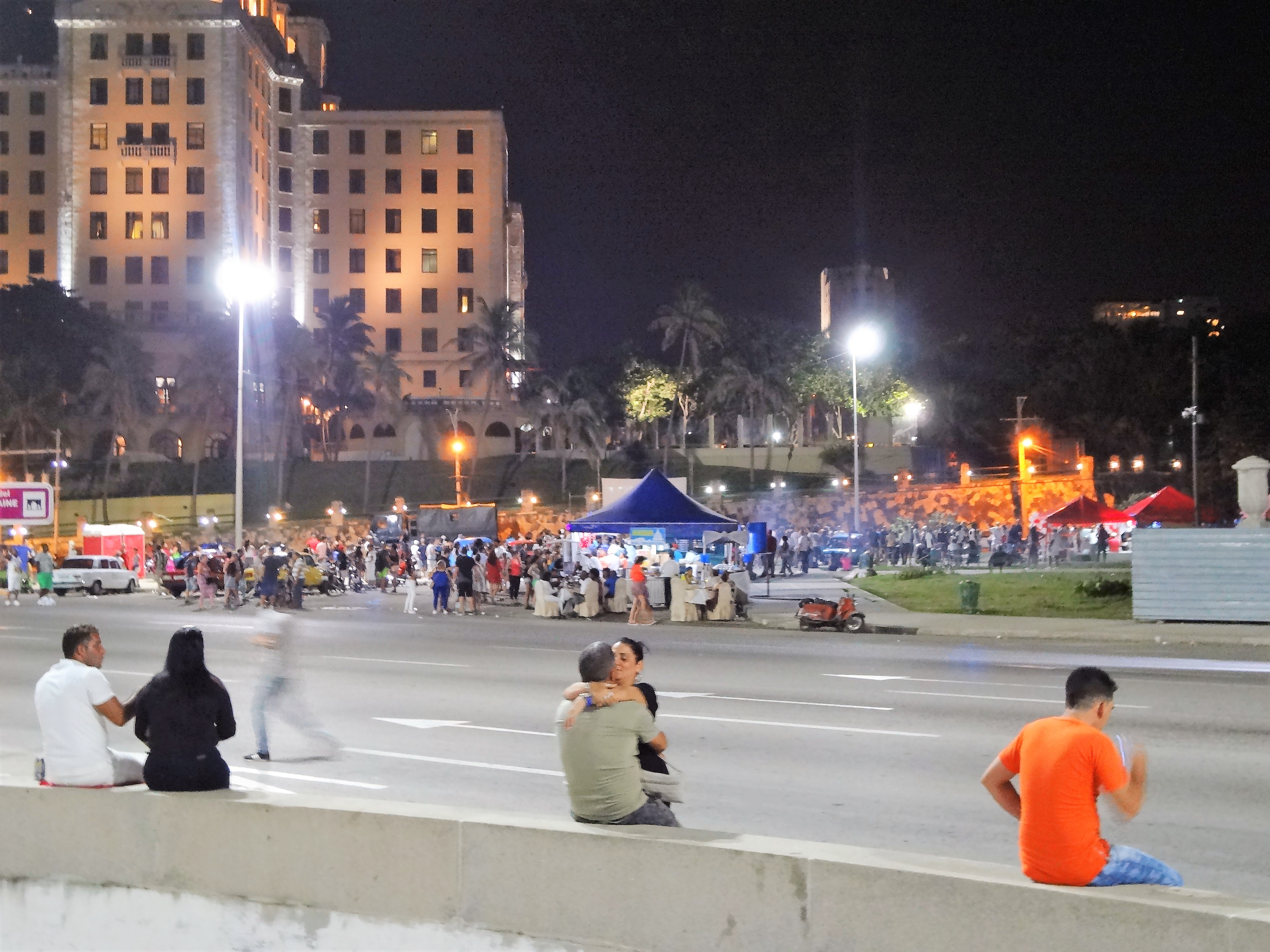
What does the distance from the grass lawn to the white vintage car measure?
81.2 feet

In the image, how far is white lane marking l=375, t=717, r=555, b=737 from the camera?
13.5 metres

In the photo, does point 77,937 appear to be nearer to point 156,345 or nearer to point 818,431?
point 156,345

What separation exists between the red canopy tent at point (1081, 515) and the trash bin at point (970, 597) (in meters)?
17.1

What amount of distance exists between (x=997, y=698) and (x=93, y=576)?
1433 inches

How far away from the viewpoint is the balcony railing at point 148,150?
337 feet

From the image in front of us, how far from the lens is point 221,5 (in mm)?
102312

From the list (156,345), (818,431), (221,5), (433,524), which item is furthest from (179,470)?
(818,431)

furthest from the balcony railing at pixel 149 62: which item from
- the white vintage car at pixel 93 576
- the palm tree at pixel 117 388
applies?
the white vintage car at pixel 93 576

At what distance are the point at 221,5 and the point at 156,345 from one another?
2679 centimetres

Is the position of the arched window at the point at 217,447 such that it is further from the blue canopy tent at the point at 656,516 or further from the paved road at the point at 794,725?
the paved road at the point at 794,725

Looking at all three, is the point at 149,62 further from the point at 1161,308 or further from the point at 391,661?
the point at 1161,308

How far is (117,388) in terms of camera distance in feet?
277

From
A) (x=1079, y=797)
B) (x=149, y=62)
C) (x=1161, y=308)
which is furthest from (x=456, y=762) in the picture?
(x=1161, y=308)

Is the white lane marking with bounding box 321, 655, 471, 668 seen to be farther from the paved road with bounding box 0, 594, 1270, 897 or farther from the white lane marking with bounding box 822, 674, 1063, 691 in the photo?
the white lane marking with bounding box 822, 674, 1063, 691
